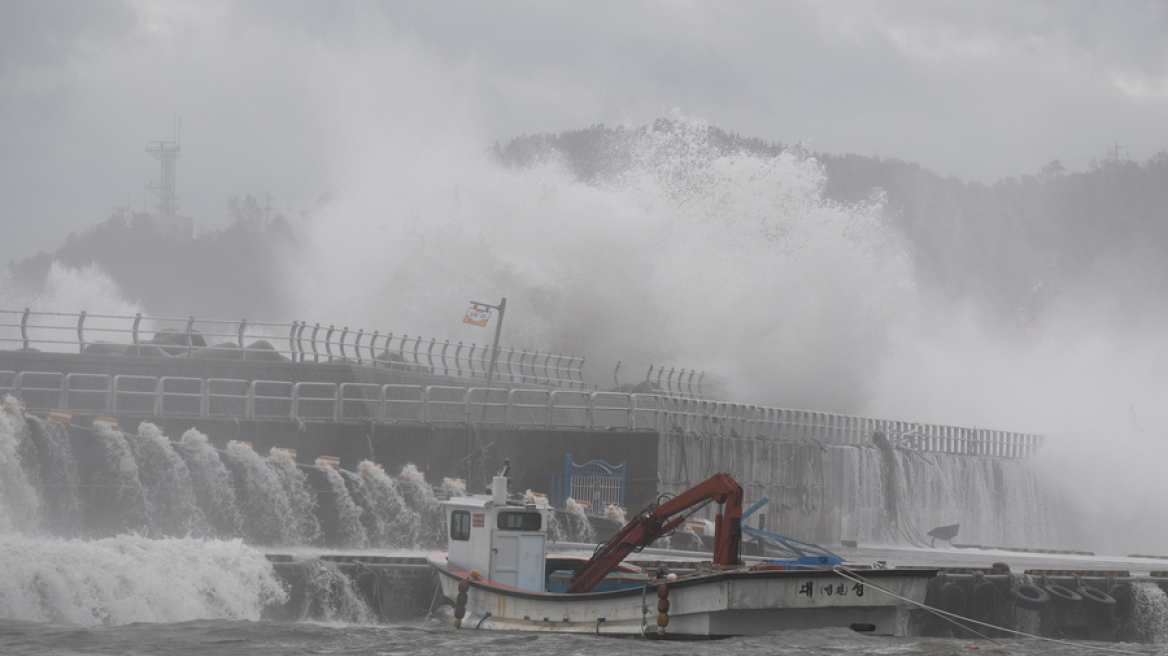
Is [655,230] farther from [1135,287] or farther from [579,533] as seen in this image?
[1135,287]

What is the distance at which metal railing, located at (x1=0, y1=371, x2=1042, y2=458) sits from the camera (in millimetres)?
33156

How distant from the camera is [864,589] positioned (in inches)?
861

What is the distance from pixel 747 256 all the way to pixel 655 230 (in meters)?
3.66

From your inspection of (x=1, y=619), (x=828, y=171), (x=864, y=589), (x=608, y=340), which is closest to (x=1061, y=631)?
(x=864, y=589)

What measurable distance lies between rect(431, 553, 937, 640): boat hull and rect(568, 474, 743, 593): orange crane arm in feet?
3.39

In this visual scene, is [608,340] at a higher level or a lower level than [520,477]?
higher

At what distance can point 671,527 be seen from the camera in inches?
935

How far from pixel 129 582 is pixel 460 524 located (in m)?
4.59

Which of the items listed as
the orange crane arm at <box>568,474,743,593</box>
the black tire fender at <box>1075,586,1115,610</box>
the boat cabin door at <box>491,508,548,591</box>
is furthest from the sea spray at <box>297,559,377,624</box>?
the black tire fender at <box>1075,586,1115,610</box>

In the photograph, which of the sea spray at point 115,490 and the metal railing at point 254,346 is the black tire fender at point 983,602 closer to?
the sea spray at point 115,490

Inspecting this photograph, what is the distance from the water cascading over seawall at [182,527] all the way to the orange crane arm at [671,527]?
317cm

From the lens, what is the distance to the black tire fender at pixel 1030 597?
28516 mm

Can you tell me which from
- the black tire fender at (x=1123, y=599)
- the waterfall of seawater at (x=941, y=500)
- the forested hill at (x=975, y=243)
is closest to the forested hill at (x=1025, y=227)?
the forested hill at (x=975, y=243)

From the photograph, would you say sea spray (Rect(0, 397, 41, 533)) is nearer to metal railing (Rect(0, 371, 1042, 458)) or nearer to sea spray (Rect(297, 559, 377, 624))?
metal railing (Rect(0, 371, 1042, 458))
